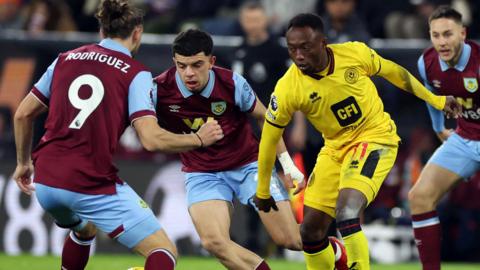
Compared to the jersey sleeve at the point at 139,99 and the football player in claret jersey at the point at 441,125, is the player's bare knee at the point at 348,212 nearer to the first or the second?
the jersey sleeve at the point at 139,99

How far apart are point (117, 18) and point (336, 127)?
1.91 meters

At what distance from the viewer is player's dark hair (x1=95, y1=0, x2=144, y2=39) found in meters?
7.95

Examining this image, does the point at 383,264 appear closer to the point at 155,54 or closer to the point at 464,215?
the point at 464,215

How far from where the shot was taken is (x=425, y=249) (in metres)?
9.86

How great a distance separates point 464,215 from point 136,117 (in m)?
6.58

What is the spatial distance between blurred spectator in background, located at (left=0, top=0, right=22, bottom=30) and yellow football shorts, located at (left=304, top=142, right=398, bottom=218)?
292 inches

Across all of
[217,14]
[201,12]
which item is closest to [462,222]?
[217,14]

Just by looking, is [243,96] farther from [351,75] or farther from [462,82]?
[462,82]

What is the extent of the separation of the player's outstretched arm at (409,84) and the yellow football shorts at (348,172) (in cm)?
Answer: 50

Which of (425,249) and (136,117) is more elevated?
(136,117)

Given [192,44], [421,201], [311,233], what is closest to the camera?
[192,44]

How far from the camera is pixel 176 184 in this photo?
44.4 ft

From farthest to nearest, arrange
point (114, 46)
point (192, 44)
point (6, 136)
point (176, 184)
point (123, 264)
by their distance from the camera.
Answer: point (6, 136) < point (176, 184) < point (123, 264) < point (192, 44) < point (114, 46)

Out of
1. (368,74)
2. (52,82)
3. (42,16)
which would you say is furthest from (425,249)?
(42,16)
